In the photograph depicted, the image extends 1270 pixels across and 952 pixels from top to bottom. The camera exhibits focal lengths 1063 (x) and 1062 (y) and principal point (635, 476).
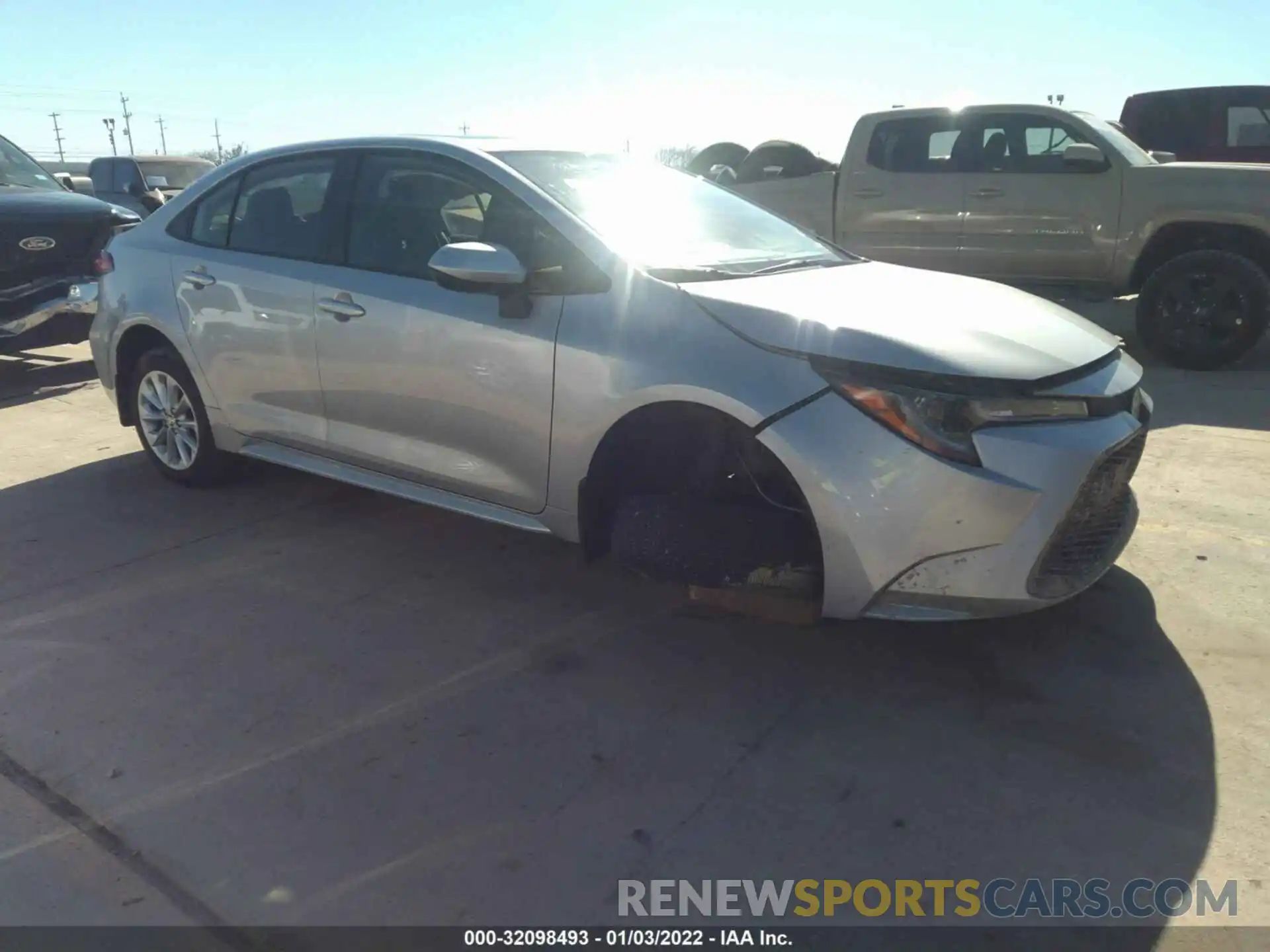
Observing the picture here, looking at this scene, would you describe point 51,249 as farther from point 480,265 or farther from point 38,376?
point 480,265

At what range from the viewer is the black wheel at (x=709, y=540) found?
3109 mm

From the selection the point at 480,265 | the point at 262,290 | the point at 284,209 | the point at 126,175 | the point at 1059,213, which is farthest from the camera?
the point at 126,175

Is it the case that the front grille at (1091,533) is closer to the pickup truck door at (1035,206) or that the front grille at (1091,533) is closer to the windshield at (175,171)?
the pickup truck door at (1035,206)

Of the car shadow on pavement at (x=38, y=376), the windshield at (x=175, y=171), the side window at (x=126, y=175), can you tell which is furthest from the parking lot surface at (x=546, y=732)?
the windshield at (x=175, y=171)

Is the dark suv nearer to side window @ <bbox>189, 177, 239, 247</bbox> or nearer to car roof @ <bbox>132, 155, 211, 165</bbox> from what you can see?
side window @ <bbox>189, 177, 239, 247</bbox>

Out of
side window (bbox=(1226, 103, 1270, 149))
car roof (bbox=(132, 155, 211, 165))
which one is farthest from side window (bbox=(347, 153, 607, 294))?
car roof (bbox=(132, 155, 211, 165))

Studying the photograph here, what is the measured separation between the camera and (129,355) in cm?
518

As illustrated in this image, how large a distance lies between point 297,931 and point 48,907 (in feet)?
1.93

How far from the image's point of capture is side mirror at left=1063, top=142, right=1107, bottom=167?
7.80 metres

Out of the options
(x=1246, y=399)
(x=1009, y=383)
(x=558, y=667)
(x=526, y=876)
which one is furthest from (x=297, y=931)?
(x=1246, y=399)

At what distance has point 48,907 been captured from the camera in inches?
93.1

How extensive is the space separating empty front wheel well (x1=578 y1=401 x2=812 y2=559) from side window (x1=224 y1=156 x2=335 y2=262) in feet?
5.49

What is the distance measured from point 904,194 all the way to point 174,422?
6.07 metres

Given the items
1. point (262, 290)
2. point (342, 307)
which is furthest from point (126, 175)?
point (342, 307)
